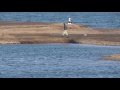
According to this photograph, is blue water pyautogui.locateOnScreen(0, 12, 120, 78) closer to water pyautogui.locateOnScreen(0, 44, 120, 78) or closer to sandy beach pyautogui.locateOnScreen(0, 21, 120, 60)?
water pyautogui.locateOnScreen(0, 44, 120, 78)

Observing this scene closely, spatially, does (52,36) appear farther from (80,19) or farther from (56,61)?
(80,19)

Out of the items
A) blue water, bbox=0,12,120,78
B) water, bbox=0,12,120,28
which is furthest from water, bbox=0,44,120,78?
water, bbox=0,12,120,28

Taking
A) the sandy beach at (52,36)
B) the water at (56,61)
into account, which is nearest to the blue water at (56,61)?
the water at (56,61)

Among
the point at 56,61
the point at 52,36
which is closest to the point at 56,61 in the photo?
the point at 56,61

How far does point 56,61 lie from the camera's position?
2595 cm

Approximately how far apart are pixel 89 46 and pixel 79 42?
2.02 meters

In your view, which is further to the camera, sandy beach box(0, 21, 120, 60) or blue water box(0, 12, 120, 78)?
sandy beach box(0, 21, 120, 60)

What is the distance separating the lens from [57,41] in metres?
34.9

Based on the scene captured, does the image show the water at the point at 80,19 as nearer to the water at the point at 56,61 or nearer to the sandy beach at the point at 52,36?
the sandy beach at the point at 52,36

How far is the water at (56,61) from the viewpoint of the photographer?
20734 mm

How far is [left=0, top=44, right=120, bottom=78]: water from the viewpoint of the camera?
20734 mm
